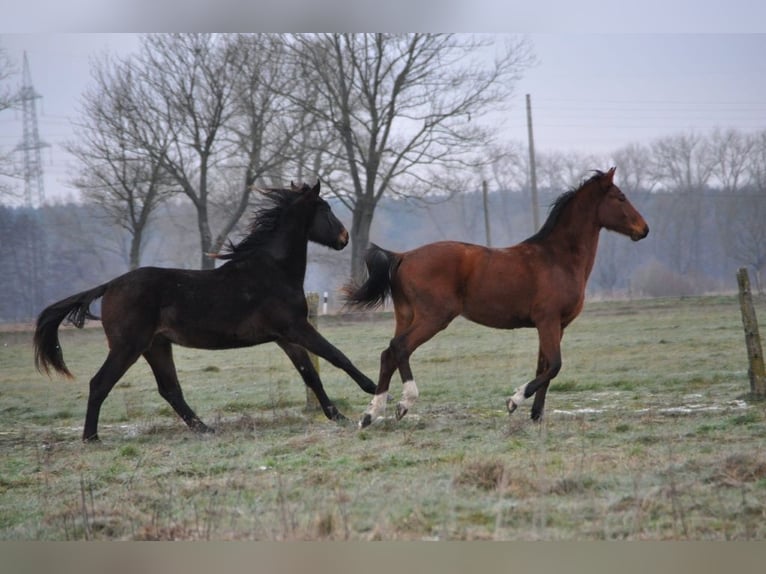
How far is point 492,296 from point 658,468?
2.59 m

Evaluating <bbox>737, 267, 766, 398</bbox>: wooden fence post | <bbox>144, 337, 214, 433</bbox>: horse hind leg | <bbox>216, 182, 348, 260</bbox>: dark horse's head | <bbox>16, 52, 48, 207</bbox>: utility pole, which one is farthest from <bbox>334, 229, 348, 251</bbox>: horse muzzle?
<bbox>16, 52, 48, 207</bbox>: utility pole

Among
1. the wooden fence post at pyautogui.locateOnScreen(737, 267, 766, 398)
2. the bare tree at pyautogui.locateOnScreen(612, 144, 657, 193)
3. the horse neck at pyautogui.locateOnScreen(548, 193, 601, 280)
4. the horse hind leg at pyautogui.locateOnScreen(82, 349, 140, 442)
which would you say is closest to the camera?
the horse hind leg at pyautogui.locateOnScreen(82, 349, 140, 442)

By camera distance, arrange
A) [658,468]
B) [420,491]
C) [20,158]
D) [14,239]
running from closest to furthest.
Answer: [420,491] < [658,468] < [20,158] < [14,239]

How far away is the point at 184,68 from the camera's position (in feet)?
66.4

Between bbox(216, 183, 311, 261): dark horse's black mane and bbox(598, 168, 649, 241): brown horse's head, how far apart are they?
276 cm

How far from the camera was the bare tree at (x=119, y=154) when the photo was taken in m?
19.6

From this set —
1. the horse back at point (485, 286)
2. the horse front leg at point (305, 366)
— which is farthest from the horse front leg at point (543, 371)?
the horse front leg at point (305, 366)

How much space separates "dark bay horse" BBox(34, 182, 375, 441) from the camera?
7.61 metres

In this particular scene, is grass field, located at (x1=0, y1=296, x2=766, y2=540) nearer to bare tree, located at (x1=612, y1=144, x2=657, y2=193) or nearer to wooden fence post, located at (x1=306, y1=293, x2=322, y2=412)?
wooden fence post, located at (x1=306, y1=293, x2=322, y2=412)

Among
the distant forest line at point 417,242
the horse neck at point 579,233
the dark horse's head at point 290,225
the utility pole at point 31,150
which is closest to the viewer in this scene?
the horse neck at point 579,233

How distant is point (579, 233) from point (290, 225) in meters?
2.67

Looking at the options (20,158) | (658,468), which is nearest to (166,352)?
(658,468)

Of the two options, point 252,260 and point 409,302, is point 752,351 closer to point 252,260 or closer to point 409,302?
point 409,302

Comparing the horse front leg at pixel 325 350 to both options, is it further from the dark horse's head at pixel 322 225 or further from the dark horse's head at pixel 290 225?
the dark horse's head at pixel 322 225
